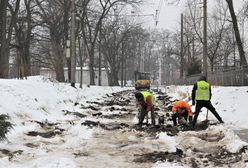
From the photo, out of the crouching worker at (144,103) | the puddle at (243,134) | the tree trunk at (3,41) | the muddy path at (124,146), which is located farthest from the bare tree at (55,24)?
the puddle at (243,134)

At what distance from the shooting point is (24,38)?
139 ft

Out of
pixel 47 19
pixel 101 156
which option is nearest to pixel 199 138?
pixel 101 156

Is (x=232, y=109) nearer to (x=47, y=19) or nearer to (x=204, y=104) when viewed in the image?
(x=204, y=104)

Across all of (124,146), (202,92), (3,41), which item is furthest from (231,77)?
(124,146)

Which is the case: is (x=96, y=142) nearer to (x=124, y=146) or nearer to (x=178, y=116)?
(x=124, y=146)

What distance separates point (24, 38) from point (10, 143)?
34.3 metres

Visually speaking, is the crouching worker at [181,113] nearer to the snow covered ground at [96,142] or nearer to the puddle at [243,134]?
the snow covered ground at [96,142]

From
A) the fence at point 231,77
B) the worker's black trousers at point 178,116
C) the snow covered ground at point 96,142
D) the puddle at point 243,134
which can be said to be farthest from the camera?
the fence at point 231,77

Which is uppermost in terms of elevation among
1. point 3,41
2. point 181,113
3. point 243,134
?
point 3,41

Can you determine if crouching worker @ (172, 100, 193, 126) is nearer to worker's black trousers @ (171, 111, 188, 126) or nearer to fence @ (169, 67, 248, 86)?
worker's black trousers @ (171, 111, 188, 126)

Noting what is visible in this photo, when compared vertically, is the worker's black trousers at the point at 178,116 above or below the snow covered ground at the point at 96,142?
above

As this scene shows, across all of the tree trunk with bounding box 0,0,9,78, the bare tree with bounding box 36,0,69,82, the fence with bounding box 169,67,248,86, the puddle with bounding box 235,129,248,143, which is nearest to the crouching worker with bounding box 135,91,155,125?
the puddle with bounding box 235,129,248,143

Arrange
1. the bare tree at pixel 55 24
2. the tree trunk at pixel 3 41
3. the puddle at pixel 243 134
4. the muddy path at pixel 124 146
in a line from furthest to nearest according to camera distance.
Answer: the bare tree at pixel 55 24
the tree trunk at pixel 3 41
the puddle at pixel 243 134
the muddy path at pixel 124 146

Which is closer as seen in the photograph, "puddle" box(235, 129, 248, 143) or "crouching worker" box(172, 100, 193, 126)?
"puddle" box(235, 129, 248, 143)
